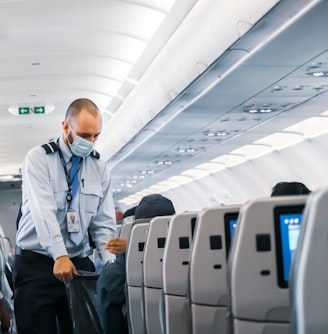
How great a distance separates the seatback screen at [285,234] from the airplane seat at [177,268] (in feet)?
5.14

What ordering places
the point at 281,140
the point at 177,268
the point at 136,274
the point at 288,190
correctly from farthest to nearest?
1. the point at 281,140
2. the point at 136,274
3. the point at 288,190
4. the point at 177,268

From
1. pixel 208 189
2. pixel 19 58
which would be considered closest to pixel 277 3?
pixel 19 58

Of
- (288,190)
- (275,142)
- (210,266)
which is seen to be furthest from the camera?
(275,142)

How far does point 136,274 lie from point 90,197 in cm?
144

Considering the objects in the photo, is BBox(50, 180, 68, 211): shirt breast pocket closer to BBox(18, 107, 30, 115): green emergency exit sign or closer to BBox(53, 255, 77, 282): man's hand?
BBox(53, 255, 77, 282): man's hand

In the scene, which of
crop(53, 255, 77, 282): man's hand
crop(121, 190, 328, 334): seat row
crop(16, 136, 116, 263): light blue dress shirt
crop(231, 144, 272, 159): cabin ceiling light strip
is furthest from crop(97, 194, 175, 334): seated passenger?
crop(231, 144, 272, 159): cabin ceiling light strip

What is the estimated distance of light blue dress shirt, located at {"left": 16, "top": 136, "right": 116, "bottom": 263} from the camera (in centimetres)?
498

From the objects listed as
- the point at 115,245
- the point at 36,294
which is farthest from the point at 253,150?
the point at 36,294

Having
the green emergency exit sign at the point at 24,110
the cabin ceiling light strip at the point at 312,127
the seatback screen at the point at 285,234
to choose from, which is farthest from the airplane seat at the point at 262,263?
the green emergency exit sign at the point at 24,110

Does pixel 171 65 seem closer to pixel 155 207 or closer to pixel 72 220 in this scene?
pixel 155 207

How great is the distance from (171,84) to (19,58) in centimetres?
331

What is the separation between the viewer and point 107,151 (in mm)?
21109

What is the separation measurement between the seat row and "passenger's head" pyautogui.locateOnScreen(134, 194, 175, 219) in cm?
77

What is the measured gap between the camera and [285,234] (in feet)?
12.2
